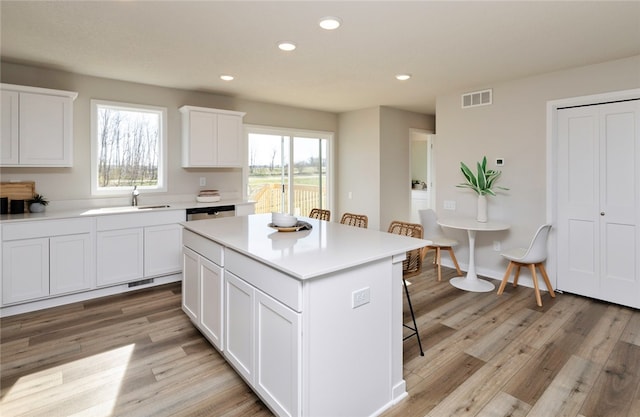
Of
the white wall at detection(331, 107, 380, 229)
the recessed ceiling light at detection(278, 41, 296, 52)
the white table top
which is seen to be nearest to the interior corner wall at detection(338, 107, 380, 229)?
the white wall at detection(331, 107, 380, 229)

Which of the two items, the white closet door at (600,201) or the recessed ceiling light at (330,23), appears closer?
the recessed ceiling light at (330,23)

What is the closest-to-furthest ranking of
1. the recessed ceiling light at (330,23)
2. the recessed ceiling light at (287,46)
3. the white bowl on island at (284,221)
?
the recessed ceiling light at (330,23)
the white bowl on island at (284,221)
the recessed ceiling light at (287,46)

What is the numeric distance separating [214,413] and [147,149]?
3.73m

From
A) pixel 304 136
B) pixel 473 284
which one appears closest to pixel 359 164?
pixel 304 136

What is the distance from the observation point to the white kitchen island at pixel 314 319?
1.67 m

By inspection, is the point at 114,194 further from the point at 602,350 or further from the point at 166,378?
the point at 602,350

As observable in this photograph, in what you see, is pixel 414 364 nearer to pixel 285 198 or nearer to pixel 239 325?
pixel 239 325

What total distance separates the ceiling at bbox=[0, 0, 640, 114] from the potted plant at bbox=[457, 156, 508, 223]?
3.59 ft

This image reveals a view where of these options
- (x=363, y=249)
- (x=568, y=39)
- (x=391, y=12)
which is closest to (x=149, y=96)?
(x=391, y=12)

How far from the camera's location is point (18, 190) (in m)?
3.70

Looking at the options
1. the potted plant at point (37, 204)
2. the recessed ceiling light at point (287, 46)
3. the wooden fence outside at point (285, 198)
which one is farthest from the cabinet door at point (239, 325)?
the wooden fence outside at point (285, 198)

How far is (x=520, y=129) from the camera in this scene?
13.8ft

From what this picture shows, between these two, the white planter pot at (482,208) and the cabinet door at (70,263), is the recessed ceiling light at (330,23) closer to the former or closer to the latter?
the white planter pot at (482,208)

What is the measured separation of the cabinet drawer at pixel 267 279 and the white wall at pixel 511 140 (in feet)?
11.9
